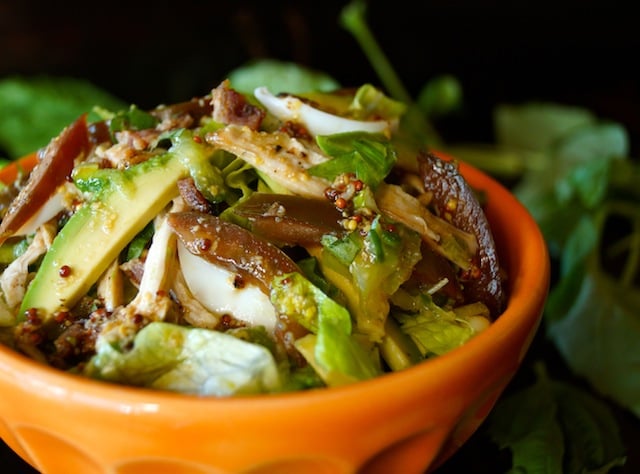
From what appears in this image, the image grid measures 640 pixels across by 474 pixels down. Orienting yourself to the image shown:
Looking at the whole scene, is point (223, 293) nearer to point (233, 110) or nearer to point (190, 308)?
point (190, 308)

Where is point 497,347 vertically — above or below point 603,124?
above

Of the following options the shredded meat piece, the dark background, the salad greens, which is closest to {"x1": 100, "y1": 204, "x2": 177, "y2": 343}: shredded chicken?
the shredded meat piece

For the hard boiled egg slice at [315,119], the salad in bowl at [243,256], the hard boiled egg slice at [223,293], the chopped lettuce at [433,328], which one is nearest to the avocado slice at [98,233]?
the salad in bowl at [243,256]

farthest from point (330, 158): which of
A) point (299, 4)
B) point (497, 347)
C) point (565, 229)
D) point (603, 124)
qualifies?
point (299, 4)

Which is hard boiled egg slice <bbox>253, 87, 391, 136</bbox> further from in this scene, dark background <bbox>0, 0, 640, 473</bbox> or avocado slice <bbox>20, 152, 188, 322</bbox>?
dark background <bbox>0, 0, 640, 473</bbox>

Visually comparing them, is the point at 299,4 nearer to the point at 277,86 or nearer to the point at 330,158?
the point at 277,86

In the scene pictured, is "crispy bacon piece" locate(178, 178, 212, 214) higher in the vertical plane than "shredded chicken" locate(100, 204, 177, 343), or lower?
higher
